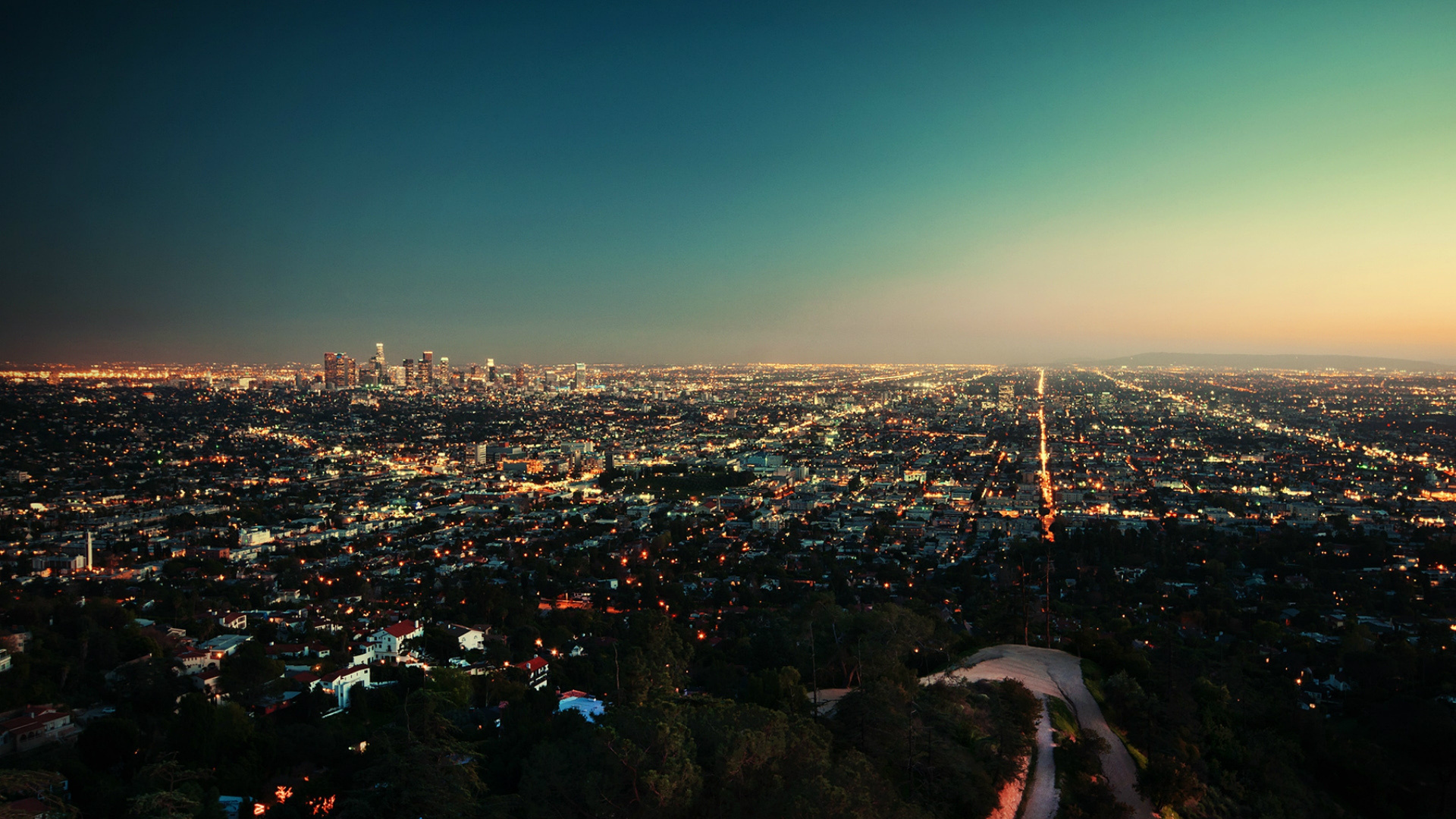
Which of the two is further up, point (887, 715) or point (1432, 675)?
point (887, 715)

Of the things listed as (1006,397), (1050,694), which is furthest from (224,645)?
(1006,397)

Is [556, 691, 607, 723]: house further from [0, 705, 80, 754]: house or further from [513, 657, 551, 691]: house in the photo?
[0, 705, 80, 754]: house

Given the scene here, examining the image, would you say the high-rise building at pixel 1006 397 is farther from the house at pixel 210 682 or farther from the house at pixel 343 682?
the house at pixel 210 682

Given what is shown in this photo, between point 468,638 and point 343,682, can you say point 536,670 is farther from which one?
point 343,682

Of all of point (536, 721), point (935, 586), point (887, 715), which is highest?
point (887, 715)

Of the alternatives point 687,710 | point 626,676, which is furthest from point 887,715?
point 626,676

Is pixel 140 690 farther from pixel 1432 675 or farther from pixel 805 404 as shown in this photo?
pixel 805 404

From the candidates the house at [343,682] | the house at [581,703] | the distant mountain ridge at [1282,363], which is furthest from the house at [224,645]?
the distant mountain ridge at [1282,363]
